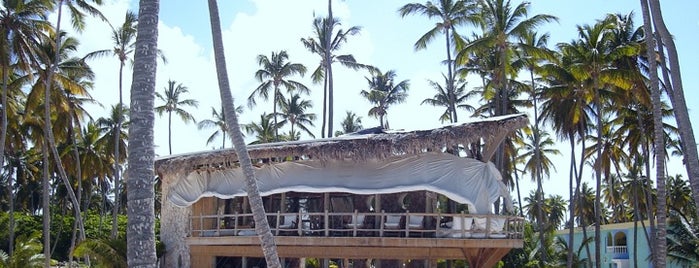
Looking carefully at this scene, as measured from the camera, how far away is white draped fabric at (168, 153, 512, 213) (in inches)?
818

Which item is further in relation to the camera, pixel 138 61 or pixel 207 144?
pixel 207 144

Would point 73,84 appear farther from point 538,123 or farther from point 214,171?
point 538,123

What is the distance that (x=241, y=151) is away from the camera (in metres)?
13.4

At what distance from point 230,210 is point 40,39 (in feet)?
34.6

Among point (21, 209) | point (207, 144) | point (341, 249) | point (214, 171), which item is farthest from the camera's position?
point (21, 209)

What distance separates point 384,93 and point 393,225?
98.3 feet

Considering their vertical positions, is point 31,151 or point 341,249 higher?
point 31,151

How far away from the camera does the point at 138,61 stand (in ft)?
33.3

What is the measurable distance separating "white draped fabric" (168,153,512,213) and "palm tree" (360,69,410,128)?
27.6m

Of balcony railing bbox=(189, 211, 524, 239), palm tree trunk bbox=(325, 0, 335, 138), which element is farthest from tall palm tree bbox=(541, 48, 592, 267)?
balcony railing bbox=(189, 211, 524, 239)

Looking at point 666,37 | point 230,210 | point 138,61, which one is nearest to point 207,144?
point 230,210

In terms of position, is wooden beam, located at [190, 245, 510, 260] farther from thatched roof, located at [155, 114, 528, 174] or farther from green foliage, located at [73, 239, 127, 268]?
green foliage, located at [73, 239, 127, 268]

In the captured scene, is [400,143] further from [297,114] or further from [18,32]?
[297,114]

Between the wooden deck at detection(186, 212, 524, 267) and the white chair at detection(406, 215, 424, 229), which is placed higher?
the white chair at detection(406, 215, 424, 229)
